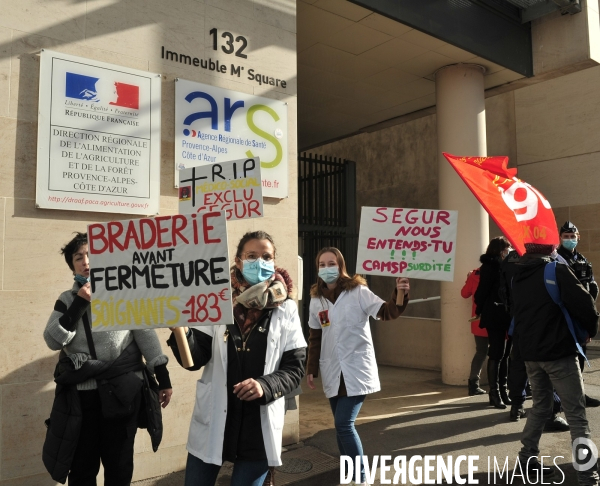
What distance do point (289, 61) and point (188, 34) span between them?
1086 millimetres

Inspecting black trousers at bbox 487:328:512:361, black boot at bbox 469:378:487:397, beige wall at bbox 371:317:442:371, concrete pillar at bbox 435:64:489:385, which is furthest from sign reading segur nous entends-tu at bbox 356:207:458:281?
beige wall at bbox 371:317:442:371

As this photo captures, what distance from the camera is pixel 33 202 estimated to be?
4.11 meters

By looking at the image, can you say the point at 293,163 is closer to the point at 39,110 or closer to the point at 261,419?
the point at 39,110

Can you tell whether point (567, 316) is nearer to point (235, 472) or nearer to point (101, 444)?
point (235, 472)

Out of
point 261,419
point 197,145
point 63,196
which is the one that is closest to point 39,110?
point 63,196

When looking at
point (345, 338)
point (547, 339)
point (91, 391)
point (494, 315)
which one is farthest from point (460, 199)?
point (91, 391)

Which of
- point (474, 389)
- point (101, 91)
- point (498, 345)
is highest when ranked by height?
point (101, 91)

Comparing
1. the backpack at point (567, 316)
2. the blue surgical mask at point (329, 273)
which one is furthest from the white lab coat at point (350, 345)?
the backpack at point (567, 316)

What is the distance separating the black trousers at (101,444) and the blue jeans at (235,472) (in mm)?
568

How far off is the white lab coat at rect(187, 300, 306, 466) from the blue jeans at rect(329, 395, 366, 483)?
1.17 meters

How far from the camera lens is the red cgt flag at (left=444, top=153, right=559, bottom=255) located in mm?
4055

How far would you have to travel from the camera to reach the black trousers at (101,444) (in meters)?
3.09

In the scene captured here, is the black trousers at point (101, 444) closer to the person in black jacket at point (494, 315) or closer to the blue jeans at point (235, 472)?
the blue jeans at point (235, 472)

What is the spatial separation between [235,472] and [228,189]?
209 cm
